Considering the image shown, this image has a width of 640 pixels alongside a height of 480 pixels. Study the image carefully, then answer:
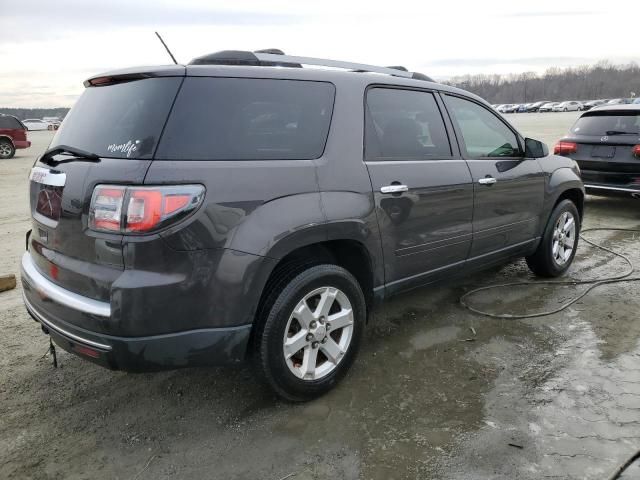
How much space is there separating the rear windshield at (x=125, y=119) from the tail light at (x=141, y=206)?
200mm

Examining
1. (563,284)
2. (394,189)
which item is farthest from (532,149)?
(394,189)

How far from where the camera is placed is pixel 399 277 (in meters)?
3.46

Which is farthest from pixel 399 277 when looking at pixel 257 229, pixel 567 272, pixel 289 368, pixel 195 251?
pixel 567 272

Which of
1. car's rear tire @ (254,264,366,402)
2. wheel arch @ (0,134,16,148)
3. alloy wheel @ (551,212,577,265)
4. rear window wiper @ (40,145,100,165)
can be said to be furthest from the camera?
wheel arch @ (0,134,16,148)

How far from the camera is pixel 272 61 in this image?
9.92 ft

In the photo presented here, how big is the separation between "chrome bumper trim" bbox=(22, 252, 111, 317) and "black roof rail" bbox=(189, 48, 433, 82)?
4.31ft

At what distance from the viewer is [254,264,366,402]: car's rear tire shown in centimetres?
274

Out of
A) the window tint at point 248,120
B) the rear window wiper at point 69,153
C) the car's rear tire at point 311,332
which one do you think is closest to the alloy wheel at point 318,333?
the car's rear tire at point 311,332

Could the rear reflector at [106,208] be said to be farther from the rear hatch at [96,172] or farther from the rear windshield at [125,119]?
the rear windshield at [125,119]

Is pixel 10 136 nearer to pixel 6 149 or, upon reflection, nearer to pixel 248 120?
pixel 6 149

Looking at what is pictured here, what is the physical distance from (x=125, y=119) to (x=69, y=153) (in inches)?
15.9

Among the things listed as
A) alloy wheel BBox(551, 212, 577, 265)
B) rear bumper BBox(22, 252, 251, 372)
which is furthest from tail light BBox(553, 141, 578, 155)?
rear bumper BBox(22, 252, 251, 372)

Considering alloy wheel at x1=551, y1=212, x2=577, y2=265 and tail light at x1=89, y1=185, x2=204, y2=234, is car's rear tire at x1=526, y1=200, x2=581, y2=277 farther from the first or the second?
tail light at x1=89, y1=185, x2=204, y2=234

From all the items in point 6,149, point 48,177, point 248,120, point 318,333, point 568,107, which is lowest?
point 568,107
